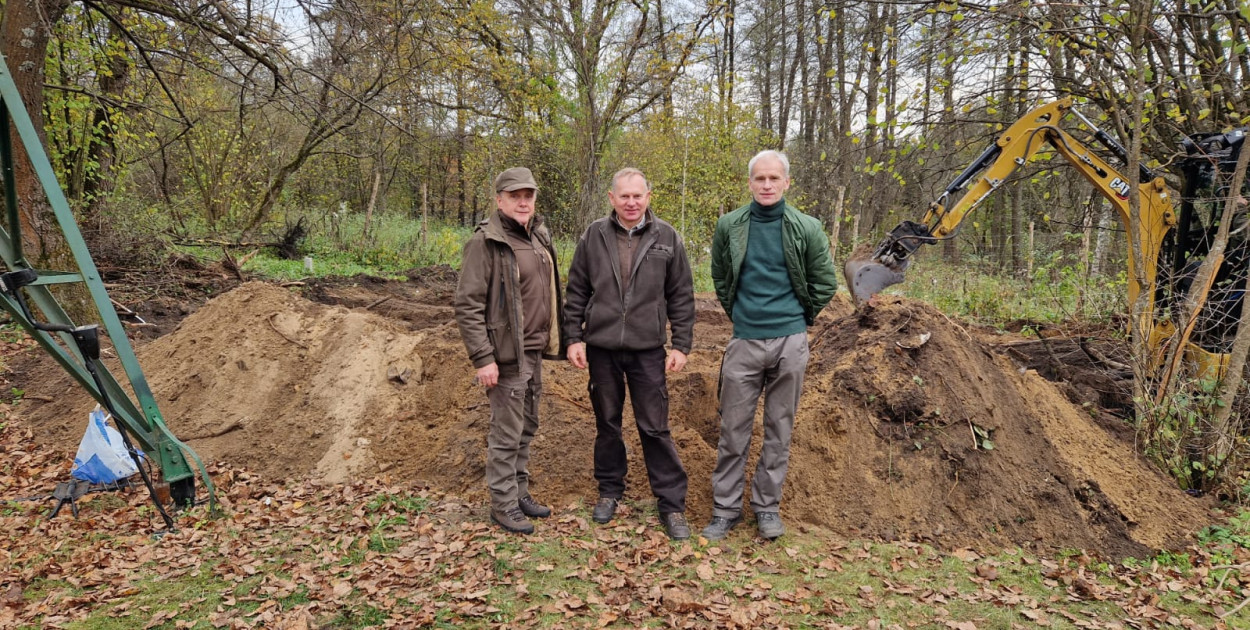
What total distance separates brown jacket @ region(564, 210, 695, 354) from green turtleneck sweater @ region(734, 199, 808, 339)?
1.16ft

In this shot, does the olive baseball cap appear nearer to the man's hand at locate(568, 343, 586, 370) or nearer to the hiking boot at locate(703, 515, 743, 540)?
the man's hand at locate(568, 343, 586, 370)

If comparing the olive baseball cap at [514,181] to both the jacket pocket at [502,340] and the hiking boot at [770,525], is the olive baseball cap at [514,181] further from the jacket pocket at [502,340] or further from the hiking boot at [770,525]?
the hiking boot at [770,525]

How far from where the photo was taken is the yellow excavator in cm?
480

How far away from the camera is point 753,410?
384 cm

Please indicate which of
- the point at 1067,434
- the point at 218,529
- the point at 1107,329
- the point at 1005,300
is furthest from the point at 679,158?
the point at 218,529

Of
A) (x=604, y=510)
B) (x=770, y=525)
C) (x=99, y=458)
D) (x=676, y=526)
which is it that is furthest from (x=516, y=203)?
(x=99, y=458)

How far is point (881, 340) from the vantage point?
4.98 meters

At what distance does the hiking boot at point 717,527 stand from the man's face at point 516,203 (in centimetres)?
207

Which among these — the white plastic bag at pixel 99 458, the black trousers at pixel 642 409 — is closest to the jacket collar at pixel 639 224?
the black trousers at pixel 642 409

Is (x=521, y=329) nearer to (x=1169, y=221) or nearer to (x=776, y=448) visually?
(x=776, y=448)

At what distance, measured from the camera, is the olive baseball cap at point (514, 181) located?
3.64 metres

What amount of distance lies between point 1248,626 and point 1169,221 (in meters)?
3.12

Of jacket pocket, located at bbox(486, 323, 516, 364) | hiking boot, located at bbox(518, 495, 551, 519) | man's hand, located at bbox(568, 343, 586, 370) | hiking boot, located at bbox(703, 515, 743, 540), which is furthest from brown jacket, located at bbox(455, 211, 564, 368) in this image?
hiking boot, located at bbox(703, 515, 743, 540)

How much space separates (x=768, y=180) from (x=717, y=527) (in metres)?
2.00
